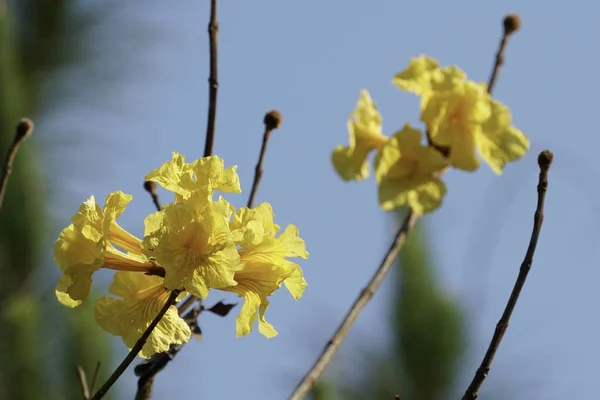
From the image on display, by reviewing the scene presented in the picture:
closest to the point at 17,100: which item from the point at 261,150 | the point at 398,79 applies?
the point at 398,79

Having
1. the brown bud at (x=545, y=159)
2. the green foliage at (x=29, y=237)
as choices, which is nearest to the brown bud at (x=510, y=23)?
the brown bud at (x=545, y=159)

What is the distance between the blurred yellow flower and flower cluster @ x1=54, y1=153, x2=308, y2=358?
0.67 meters

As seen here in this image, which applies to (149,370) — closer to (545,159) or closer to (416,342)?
(545,159)

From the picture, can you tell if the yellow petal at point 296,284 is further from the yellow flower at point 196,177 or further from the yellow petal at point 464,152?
the yellow petal at point 464,152

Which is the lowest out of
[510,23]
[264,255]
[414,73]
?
[264,255]

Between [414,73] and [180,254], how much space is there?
0.92 meters

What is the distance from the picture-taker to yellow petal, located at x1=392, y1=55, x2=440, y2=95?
6.60 feet

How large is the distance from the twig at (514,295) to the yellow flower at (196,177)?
1.07 ft

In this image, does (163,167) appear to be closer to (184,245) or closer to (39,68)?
(184,245)

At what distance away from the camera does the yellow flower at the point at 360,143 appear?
6.75 ft

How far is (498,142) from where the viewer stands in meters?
1.94

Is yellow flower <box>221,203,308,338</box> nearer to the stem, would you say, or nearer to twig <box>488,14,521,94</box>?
the stem

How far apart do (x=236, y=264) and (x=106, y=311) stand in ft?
0.75

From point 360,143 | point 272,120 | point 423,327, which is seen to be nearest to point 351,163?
→ point 360,143
